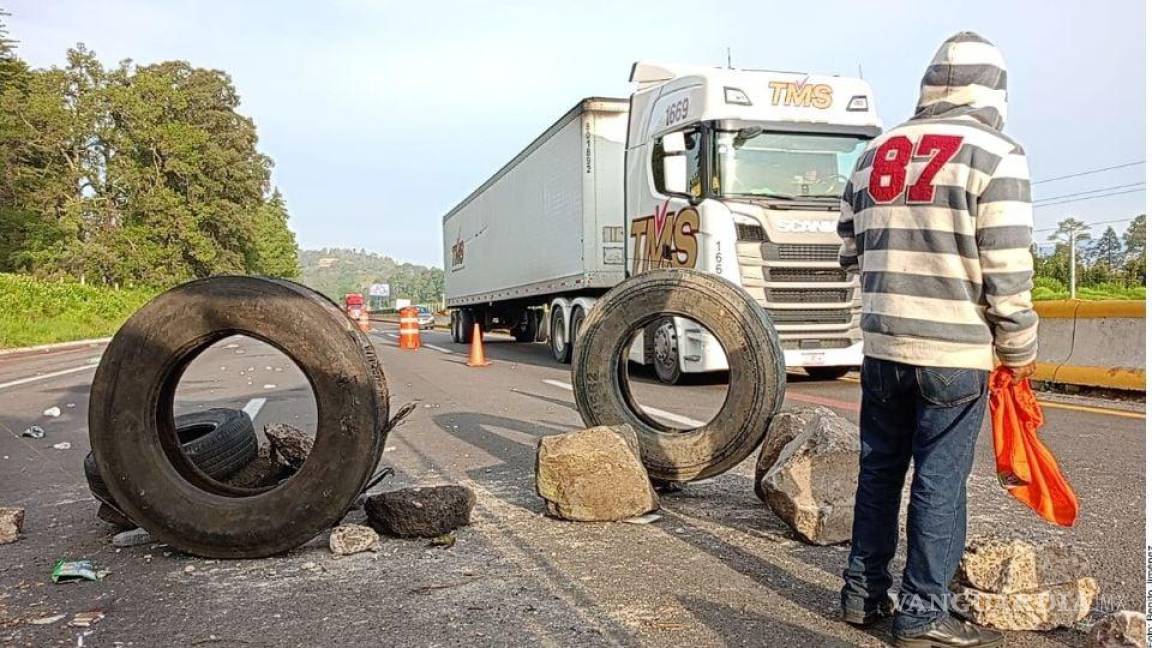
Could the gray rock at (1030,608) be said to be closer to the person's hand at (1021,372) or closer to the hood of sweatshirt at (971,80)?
the person's hand at (1021,372)

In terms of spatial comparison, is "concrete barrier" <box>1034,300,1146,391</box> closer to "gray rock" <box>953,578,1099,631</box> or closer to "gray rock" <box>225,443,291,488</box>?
"gray rock" <box>953,578,1099,631</box>

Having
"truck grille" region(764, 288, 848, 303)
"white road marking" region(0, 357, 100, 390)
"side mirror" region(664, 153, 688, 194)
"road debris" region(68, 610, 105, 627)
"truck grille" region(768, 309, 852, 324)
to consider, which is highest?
"side mirror" region(664, 153, 688, 194)

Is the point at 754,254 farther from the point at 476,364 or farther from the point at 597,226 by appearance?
the point at 476,364

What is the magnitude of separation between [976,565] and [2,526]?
14.1 feet

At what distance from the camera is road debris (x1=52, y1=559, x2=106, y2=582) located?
11.6 feet

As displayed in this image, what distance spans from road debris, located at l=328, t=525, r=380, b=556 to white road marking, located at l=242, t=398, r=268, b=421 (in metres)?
4.87

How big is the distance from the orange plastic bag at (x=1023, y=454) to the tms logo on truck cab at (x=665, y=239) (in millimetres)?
7254

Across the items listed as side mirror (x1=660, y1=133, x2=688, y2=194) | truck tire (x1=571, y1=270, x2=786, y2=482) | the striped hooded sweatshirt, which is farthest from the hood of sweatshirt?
side mirror (x1=660, y1=133, x2=688, y2=194)

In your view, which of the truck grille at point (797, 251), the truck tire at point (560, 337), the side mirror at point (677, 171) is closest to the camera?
the truck grille at point (797, 251)

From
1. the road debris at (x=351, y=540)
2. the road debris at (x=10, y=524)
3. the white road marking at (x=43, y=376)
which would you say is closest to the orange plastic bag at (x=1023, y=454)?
the road debris at (x=351, y=540)

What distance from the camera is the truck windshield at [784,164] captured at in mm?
9930

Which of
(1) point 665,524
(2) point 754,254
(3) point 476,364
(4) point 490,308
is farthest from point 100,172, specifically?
(1) point 665,524

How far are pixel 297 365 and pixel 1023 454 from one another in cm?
287

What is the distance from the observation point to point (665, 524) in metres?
4.24
